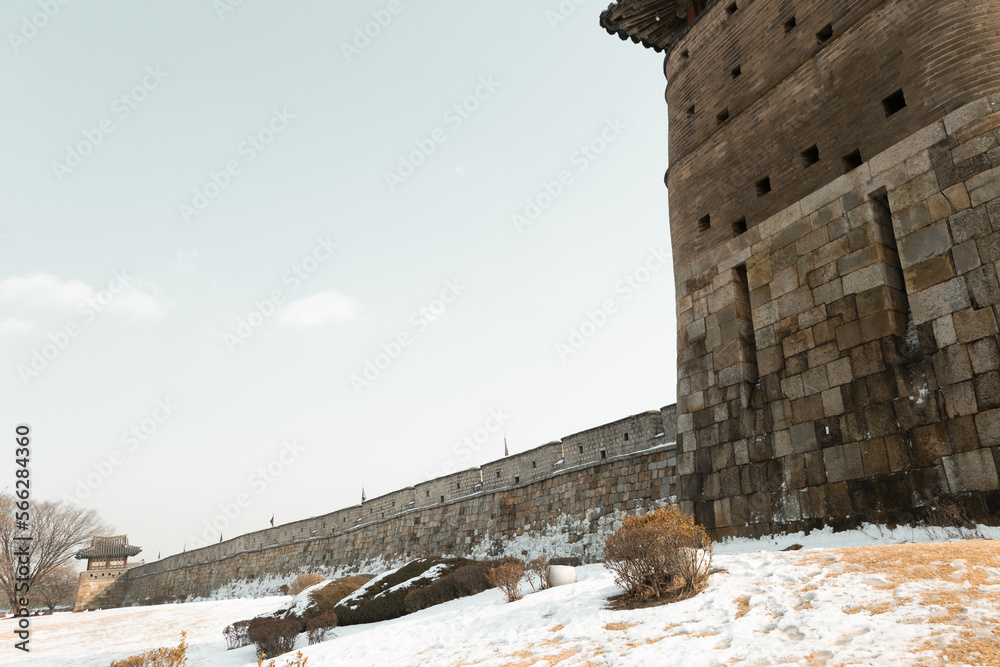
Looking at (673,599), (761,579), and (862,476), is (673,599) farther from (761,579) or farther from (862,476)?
(862,476)

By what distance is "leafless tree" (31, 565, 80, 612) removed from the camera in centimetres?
3909

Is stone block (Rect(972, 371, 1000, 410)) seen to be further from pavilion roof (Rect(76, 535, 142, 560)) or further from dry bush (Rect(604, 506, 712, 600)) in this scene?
pavilion roof (Rect(76, 535, 142, 560))

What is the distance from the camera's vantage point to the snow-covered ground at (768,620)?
3.85 m

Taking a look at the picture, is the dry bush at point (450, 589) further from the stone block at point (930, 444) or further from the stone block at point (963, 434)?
the stone block at point (963, 434)

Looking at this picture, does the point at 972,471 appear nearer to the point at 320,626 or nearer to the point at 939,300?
the point at 939,300

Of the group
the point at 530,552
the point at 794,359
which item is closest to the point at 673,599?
the point at 794,359

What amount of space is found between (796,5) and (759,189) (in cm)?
318

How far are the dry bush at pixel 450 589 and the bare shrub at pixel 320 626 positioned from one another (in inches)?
60.9

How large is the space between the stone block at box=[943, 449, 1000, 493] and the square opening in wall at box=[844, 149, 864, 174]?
14.0 ft

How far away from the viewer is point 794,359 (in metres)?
8.89

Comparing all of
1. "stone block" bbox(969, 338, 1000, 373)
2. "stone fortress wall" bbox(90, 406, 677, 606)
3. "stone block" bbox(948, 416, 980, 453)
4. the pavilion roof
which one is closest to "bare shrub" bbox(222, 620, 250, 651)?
"stone fortress wall" bbox(90, 406, 677, 606)

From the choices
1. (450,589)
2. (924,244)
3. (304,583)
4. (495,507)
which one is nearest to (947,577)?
(924,244)

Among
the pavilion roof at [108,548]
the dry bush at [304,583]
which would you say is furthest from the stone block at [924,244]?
the pavilion roof at [108,548]

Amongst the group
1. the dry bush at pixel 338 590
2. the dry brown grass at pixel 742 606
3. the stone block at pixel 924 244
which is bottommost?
the dry bush at pixel 338 590
